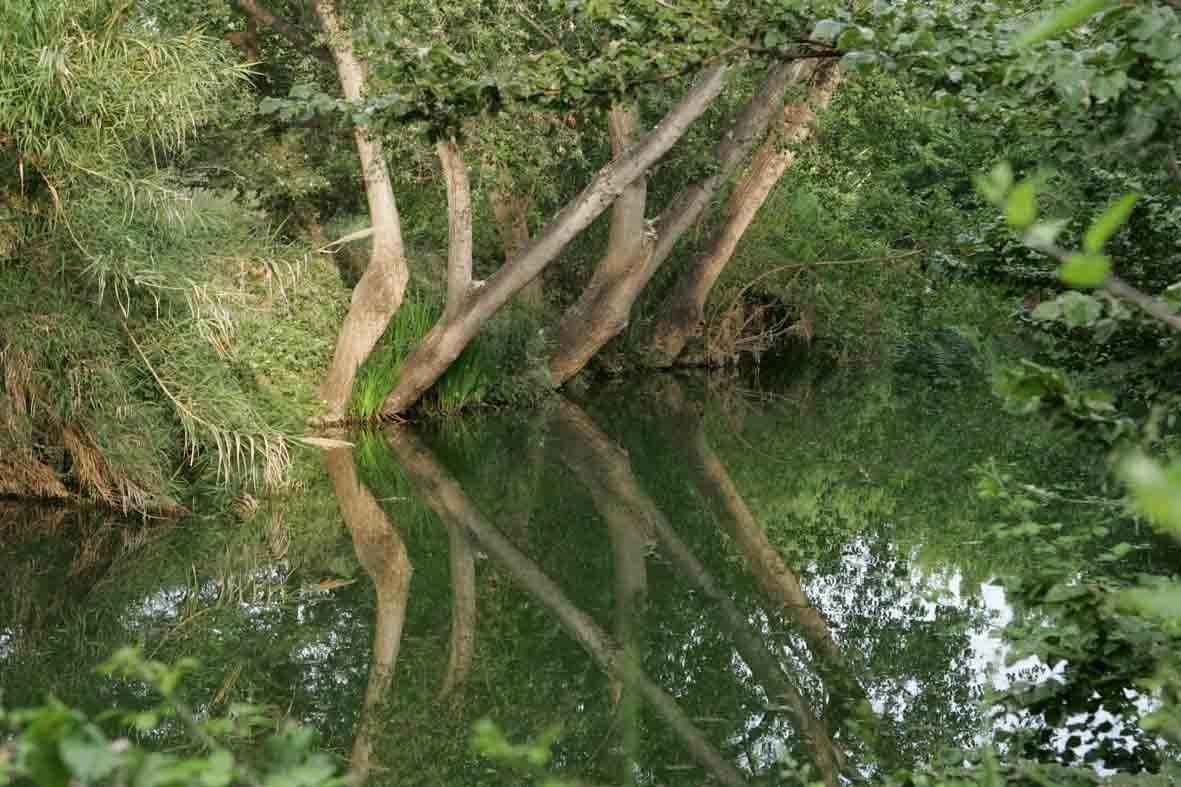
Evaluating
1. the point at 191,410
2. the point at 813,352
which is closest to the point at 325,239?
the point at 191,410

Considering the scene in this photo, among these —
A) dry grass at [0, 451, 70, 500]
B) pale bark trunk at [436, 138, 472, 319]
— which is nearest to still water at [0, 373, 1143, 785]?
dry grass at [0, 451, 70, 500]

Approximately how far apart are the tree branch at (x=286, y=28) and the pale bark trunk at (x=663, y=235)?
14.2 feet

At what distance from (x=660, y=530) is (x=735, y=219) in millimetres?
9579

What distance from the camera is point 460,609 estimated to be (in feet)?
23.6

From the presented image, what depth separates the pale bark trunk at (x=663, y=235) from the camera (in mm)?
15656

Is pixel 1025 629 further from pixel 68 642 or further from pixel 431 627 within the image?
pixel 68 642

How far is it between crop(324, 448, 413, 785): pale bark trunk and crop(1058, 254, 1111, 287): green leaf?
2.87m

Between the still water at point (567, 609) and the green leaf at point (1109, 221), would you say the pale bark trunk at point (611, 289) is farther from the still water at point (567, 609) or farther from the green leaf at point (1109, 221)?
the green leaf at point (1109, 221)

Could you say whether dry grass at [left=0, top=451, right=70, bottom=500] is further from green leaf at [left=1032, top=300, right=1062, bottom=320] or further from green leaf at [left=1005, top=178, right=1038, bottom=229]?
green leaf at [left=1005, top=178, right=1038, bottom=229]

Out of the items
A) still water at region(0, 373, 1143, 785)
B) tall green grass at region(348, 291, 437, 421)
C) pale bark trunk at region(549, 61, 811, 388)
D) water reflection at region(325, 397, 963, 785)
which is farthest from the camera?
pale bark trunk at region(549, 61, 811, 388)

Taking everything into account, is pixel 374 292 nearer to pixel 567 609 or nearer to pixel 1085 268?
pixel 567 609

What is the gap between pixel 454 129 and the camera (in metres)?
3.98

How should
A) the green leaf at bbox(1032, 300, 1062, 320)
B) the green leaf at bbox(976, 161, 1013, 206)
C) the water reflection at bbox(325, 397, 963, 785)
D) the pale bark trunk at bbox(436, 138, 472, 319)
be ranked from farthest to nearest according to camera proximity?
the pale bark trunk at bbox(436, 138, 472, 319) → the water reflection at bbox(325, 397, 963, 785) → the green leaf at bbox(1032, 300, 1062, 320) → the green leaf at bbox(976, 161, 1013, 206)

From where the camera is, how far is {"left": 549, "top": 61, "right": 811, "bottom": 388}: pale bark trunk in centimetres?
1566
